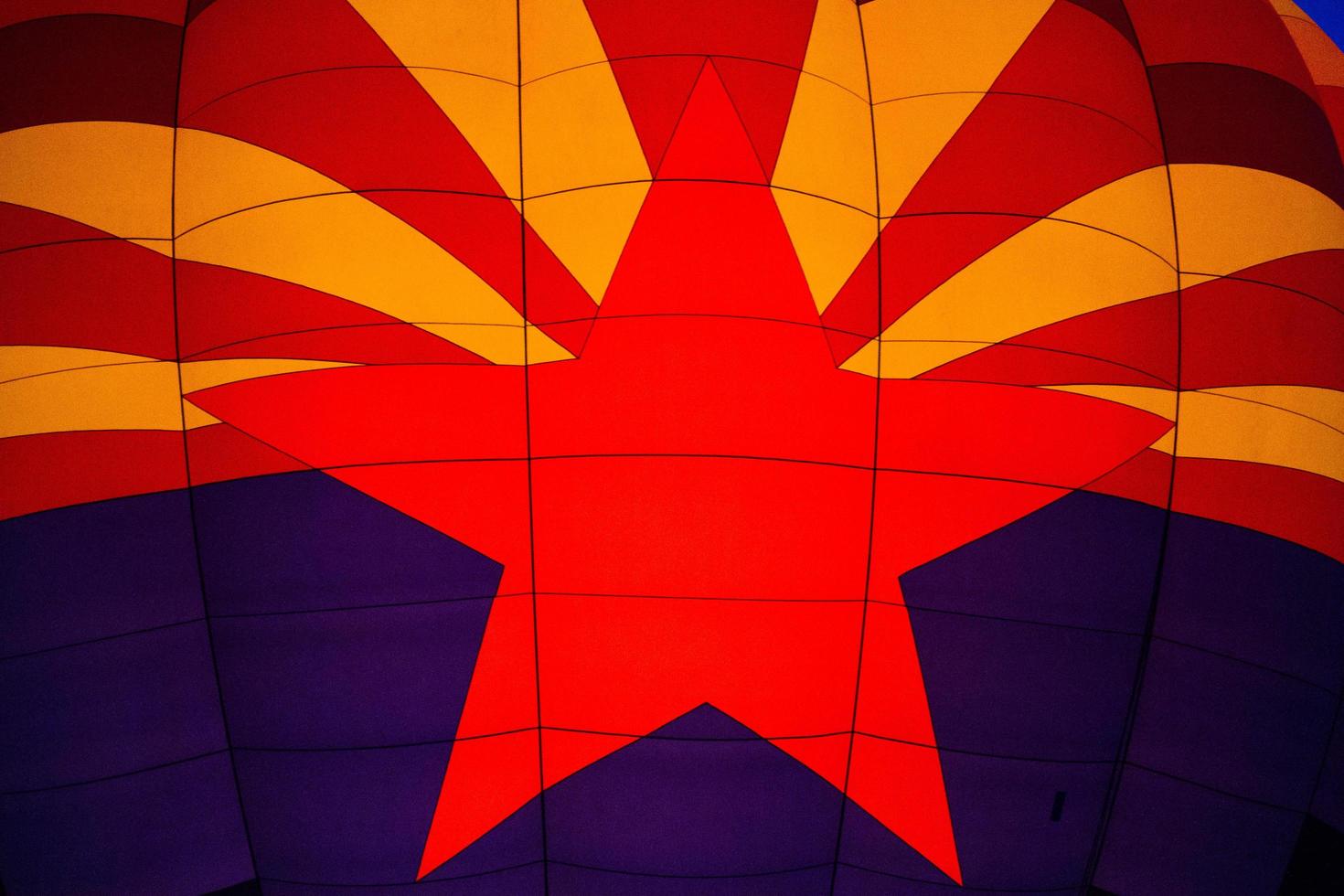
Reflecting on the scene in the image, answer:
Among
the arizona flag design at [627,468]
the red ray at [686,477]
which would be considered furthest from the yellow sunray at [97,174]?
the red ray at [686,477]

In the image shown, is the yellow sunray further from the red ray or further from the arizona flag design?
the red ray

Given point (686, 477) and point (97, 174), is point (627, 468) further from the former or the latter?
point (97, 174)

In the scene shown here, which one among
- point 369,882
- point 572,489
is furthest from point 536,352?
point 369,882

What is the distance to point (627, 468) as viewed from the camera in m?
3.51

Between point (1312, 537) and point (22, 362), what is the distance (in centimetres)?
646

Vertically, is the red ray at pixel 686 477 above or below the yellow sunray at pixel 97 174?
below

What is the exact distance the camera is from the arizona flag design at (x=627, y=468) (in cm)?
353

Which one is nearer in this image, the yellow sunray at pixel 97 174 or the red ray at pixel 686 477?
the red ray at pixel 686 477

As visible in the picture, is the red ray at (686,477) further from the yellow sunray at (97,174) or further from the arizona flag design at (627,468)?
the yellow sunray at (97,174)

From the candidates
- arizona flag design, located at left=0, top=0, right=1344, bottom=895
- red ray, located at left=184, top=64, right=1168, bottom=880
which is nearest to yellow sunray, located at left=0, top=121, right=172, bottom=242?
arizona flag design, located at left=0, top=0, right=1344, bottom=895

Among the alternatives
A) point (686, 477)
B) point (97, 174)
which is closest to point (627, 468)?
point (686, 477)

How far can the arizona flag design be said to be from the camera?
11.6ft

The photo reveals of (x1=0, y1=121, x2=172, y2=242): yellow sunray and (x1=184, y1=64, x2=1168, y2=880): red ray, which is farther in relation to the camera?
(x1=0, y1=121, x2=172, y2=242): yellow sunray

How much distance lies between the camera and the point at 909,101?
3754 millimetres
